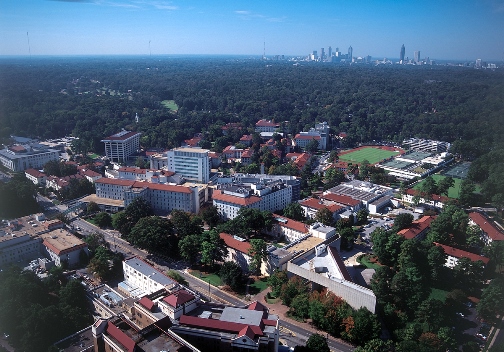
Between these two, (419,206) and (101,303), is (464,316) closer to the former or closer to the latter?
(419,206)

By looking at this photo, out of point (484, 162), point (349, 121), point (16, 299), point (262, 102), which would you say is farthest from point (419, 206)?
point (262, 102)

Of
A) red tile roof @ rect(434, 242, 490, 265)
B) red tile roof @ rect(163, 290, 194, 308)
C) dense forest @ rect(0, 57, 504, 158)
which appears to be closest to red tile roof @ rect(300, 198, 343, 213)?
red tile roof @ rect(434, 242, 490, 265)

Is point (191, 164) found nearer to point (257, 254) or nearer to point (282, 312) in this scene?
point (257, 254)

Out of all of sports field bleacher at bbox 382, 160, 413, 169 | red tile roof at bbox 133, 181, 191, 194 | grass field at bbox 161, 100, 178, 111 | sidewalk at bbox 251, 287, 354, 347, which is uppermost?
grass field at bbox 161, 100, 178, 111

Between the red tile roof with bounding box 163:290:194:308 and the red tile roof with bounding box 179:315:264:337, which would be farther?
the red tile roof with bounding box 163:290:194:308

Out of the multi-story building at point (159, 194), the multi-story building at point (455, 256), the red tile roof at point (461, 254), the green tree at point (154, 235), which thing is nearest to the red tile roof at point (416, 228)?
the red tile roof at point (461, 254)

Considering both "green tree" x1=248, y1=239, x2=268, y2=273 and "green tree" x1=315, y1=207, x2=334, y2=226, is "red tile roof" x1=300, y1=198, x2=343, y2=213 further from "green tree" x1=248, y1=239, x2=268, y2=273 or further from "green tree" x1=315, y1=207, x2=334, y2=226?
"green tree" x1=248, y1=239, x2=268, y2=273

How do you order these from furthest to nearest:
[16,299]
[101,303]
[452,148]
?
[452,148]
[101,303]
[16,299]
